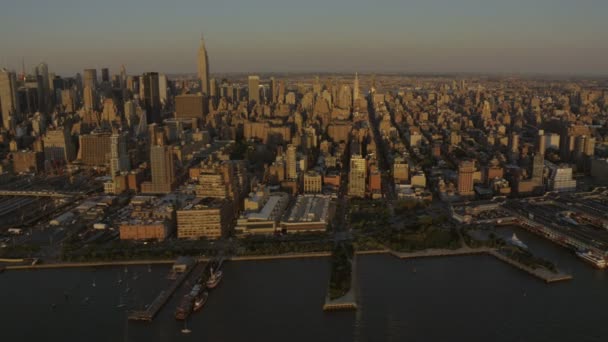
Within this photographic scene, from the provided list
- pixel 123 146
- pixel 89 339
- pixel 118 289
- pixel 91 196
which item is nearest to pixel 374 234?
pixel 118 289

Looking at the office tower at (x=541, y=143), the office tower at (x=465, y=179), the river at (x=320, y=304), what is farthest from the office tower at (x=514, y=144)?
the river at (x=320, y=304)

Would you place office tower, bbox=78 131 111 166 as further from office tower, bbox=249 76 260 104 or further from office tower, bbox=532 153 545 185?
office tower, bbox=249 76 260 104

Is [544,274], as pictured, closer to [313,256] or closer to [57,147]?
[313,256]

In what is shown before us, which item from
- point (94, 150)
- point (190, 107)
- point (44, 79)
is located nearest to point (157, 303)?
point (94, 150)

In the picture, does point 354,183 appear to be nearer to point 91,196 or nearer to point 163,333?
point 91,196

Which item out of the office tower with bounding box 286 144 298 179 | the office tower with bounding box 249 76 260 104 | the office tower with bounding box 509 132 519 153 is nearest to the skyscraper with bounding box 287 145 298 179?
the office tower with bounding box 286 144 298 179

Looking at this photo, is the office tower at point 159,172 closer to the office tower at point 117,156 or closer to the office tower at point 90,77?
the office tower at point 117,156
